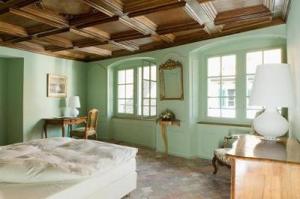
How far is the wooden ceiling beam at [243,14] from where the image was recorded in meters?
3.12

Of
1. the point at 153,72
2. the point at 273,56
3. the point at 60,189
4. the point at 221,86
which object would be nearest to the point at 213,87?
the point at 221,86

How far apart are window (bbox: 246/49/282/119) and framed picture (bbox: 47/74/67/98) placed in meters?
4.54

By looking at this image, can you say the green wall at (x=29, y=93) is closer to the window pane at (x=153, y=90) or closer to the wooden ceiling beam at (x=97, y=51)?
the wooden ceiling beam at (x=97, y=51)

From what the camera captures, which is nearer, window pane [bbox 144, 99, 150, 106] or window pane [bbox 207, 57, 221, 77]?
window pane [bbox 207, 57, 221, 77]

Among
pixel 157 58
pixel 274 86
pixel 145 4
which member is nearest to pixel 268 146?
pixel 274 86

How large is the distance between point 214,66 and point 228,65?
292 mm

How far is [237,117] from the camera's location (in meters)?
4.29

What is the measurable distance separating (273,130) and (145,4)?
2066mm

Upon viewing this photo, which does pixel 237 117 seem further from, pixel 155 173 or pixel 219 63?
pixel 155 173

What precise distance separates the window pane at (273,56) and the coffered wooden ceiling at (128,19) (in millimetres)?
549

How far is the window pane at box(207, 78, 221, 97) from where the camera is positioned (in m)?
4.53

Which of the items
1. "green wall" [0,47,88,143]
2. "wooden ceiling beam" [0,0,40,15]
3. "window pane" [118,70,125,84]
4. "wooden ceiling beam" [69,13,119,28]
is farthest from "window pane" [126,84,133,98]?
"wooden ceiling beam" [0,0,40,15]

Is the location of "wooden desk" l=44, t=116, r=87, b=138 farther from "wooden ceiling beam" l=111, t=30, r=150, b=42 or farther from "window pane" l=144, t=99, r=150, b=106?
"wooden ceiling beam" l=111, t=30, r=150, b=42

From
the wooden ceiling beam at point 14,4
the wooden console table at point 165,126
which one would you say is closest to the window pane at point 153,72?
the wooden console table at point 165,126
